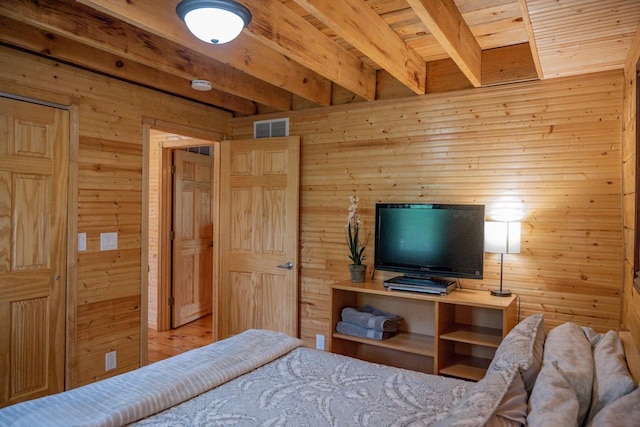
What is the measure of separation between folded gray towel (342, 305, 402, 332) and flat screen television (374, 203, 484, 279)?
373 mm

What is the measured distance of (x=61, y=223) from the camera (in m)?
3.04

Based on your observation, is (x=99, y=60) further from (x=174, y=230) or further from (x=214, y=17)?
(x=174, y=230)

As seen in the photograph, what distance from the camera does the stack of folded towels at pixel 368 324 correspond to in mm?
3336

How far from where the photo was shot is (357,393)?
1.81 m

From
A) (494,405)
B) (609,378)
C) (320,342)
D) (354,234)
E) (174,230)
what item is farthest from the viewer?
(174,230)

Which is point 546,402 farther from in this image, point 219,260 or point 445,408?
point 219,260

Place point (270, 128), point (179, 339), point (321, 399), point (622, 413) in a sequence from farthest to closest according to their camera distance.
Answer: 1. point (179, 339)
2. point (270, 128)
3. point (321, 399)
4. point (622, 413)

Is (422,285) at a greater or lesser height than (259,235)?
lesser

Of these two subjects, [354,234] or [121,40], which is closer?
[121,40]

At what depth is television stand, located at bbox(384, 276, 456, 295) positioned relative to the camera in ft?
10.3

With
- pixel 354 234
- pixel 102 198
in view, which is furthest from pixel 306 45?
pixel 102 198

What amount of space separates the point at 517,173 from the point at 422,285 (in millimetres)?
1067

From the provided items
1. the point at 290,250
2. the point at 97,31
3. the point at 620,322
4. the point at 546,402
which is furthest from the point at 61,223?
the point at 620,322

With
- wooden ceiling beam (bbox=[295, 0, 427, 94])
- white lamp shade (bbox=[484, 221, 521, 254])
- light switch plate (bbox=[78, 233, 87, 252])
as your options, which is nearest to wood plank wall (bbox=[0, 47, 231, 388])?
light switch plate (bbox=[78, 233, 87, 252])
